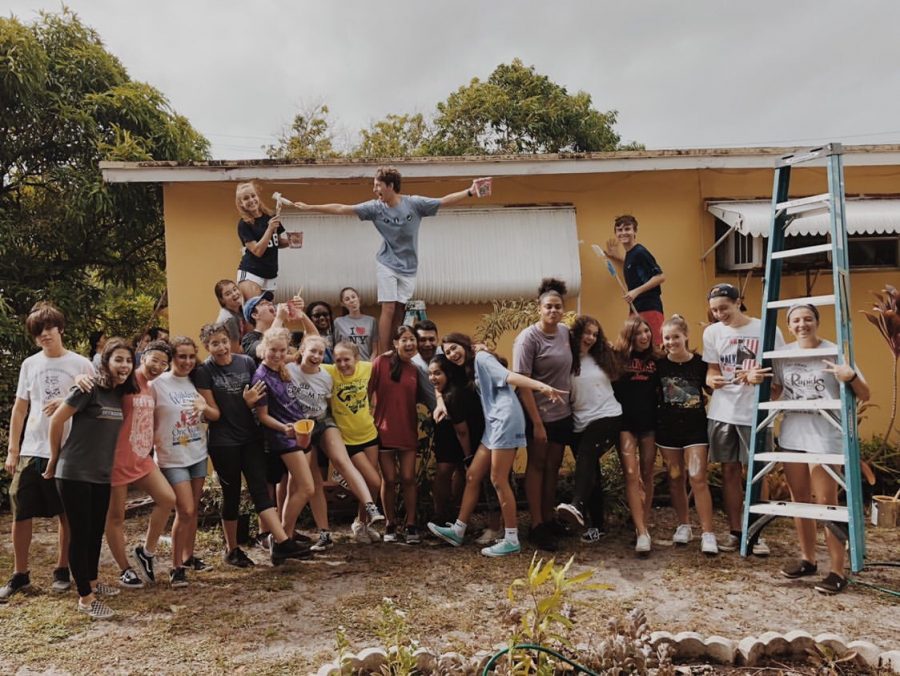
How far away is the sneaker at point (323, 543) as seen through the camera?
591 cm

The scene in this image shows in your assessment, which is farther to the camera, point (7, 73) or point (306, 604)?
Result: point (7, 73)

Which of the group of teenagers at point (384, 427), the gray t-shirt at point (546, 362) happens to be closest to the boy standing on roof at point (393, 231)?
the group of teenagers at point (384, 427)

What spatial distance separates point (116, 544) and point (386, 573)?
1890mm

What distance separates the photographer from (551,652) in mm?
3160

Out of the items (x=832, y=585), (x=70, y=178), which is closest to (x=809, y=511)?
(x=832, y=585)

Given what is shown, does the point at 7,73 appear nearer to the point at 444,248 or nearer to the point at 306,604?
the point at 444,248

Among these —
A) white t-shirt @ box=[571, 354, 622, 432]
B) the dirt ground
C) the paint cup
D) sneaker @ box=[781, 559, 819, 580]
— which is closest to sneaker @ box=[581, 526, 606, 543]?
the dirt ground

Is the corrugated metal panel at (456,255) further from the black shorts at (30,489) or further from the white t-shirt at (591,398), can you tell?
the black shorts at (30,489)

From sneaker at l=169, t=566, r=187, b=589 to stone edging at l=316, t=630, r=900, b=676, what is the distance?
2.01 m

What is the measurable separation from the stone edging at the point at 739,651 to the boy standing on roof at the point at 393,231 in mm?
4057

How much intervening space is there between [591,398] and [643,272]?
89.5 inches

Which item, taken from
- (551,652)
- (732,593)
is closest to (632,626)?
(551,652)

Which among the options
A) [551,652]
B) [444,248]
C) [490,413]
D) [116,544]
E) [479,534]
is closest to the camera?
[551,652]

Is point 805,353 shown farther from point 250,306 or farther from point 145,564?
point 145,564
